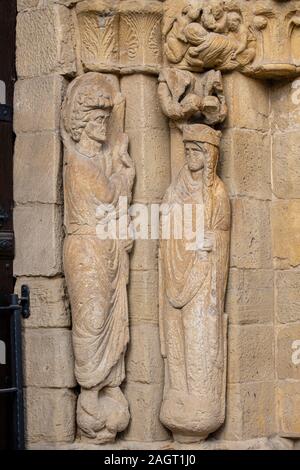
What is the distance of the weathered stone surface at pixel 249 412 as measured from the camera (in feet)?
20.0

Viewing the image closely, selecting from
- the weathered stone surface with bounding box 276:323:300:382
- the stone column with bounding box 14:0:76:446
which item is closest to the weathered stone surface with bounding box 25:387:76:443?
the stone column with bounding box 14:0:76:446

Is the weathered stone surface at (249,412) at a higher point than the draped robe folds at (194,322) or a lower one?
lower

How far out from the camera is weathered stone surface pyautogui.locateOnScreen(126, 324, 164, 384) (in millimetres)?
6074

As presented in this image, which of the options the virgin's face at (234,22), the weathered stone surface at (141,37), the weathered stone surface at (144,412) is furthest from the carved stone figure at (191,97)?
the weathered stone surface at (144,412)

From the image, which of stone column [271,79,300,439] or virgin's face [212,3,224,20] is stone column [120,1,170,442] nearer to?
virgin's face [212,3,224,20]

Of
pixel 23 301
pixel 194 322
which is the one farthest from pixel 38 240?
pixel 194 322

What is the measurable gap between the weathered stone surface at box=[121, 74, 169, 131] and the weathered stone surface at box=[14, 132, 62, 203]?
14.9 inches

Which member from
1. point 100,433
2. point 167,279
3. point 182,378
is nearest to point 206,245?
point 167,279

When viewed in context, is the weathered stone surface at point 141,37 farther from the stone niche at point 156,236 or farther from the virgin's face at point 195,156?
the virgin's face at point 195,156

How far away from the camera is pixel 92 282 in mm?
5949

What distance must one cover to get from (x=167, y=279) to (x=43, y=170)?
790 millimetres

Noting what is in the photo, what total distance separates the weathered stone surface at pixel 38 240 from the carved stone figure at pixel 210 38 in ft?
3.09

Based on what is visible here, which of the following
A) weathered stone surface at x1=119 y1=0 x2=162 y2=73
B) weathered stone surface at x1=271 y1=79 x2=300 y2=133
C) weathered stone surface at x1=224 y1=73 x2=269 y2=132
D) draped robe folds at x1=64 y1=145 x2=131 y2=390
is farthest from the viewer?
weathered stone surface at x1=271 y1=79 x2=300 y2=133
